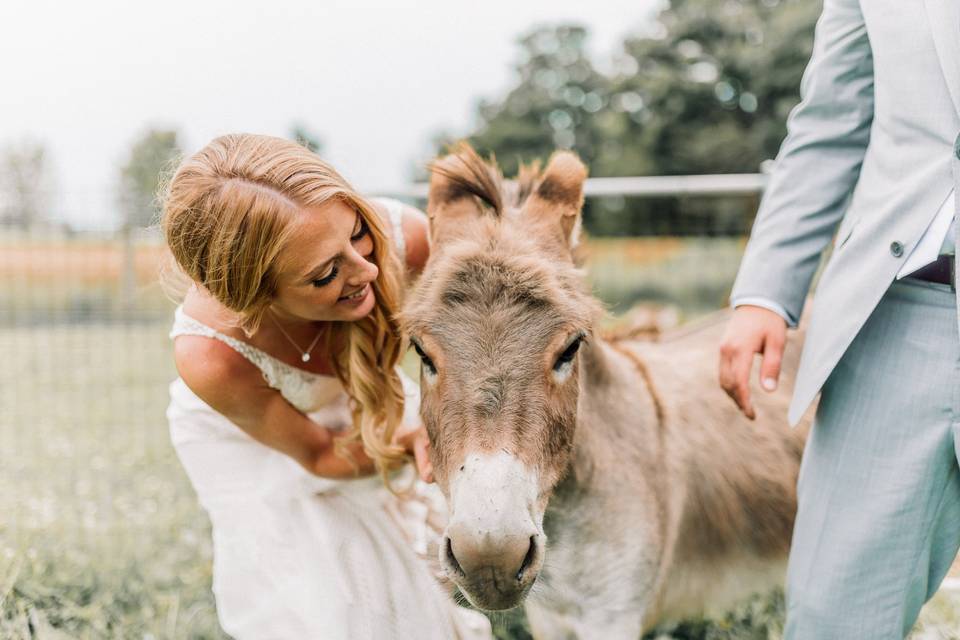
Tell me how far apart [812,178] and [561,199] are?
0.66m

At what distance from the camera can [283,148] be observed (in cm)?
214

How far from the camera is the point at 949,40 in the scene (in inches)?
61.9

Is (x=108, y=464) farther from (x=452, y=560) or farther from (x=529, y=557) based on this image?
(x=529, y=557)

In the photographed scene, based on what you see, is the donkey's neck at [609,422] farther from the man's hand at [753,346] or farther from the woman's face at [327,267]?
the woman's face at [327,267]

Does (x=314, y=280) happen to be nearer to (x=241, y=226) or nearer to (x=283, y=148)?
(x=241, y=226)

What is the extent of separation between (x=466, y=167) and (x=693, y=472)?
1261mm

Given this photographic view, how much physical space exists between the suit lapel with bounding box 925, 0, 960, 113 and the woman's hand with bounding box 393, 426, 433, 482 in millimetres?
1401

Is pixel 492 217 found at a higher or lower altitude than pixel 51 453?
higher

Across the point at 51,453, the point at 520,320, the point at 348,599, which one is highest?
the point at 520,320

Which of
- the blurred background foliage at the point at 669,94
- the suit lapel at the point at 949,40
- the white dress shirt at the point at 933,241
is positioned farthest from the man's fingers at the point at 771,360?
the blurred background foliage at the point at 669,94

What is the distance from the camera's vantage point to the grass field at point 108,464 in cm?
318

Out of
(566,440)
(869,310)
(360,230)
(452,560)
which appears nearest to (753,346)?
(869,310)

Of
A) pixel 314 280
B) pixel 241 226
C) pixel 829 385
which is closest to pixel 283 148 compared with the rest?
pixel 241 226

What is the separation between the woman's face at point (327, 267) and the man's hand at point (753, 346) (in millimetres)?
994
